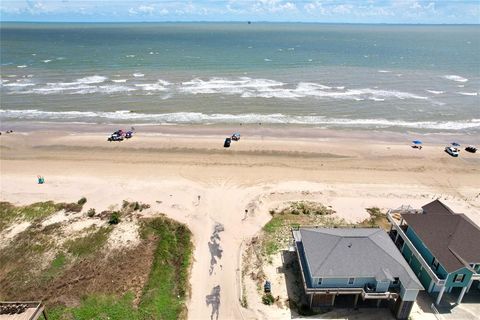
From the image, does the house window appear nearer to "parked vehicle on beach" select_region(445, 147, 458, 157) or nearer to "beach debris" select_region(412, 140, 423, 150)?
"parked vehicle on beach" select_region(445, 147, 458, 157)

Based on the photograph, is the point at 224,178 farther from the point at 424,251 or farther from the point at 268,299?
the point at 424,251

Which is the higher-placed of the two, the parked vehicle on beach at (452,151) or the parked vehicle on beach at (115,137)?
the parked vehicle on beach at (452,151)

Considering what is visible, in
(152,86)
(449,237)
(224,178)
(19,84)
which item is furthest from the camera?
(19,84)

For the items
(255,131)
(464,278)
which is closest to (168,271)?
(464,278)

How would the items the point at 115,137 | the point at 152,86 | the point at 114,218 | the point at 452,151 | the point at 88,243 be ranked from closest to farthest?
1. the point at 88,243
2. the point at 114,218
3. the point at 452,151
4. the point at 115,137
5. the point at 152,86

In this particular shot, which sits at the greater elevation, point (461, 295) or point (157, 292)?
point (461, 295)

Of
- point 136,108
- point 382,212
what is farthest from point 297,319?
point 136,108

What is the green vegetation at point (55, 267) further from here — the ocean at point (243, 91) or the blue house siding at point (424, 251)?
the ocean at point (243, 91)

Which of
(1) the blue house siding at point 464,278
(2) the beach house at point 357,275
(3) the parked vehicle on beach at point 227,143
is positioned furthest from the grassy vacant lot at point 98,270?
(3) the parked vehicle on beach at point 227,143
